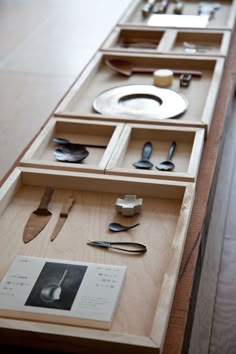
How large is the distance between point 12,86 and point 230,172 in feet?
3.15

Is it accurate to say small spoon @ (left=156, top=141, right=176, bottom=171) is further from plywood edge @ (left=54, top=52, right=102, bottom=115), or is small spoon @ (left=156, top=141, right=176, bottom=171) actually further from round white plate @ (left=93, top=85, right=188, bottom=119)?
plywood edge @ (left=54, top=52, right=102, bottom=115)

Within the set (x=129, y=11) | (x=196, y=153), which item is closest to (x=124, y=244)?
(x=196, y=153)

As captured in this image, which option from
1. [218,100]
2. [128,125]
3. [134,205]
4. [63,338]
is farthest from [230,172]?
[63,338]

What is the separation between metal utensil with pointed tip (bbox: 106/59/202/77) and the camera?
203cm

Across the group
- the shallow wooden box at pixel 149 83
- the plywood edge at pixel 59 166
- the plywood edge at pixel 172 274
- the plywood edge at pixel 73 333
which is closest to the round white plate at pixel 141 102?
the shallow wooden box at pixel 149 83

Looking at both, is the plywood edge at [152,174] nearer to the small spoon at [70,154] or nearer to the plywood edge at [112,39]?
the small spoon at [70,154]

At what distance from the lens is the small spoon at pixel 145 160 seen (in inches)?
57.8

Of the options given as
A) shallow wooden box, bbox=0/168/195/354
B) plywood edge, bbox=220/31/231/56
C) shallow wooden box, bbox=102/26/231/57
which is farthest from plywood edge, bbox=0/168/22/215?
plywood edge, bbox=220/31/231/56

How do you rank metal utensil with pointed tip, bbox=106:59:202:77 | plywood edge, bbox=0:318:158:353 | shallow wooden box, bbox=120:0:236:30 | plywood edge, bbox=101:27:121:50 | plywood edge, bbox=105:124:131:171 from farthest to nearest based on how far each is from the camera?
shallow wooden box, bbox=120:0:236:30, plywood edge, bbox=101:27:121:50, metal utensil with pointed tip, bbox=106:59:202:77, plywood edge, bbox=105:124:131:171, plywood edge, bbox=0:318:158:353

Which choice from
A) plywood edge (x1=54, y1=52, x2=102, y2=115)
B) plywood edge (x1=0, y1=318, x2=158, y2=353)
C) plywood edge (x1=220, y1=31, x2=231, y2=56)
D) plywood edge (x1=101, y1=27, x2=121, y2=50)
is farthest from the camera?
plywood edge (x1=101, y1=27, x2=121, y2=50)

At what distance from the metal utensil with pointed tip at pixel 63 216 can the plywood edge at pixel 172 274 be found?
27 centimetres

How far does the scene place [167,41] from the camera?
7.53 ft

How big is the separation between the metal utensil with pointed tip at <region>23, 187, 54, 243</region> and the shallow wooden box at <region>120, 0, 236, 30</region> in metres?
1.39

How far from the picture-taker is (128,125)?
163cm
